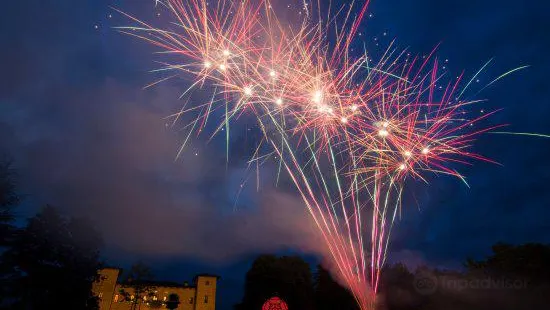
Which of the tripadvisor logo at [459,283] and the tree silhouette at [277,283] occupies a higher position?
the tree silhouette at [277,283]

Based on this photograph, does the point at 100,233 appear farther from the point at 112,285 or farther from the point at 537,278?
the point at 537,278

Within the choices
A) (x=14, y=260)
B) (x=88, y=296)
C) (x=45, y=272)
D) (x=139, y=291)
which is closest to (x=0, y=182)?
(x=14, y=260)

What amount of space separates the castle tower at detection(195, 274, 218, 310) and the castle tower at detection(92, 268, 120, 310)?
12.9 metres

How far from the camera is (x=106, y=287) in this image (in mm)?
53312

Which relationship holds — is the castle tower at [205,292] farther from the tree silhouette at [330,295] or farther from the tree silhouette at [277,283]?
the tree silhouette at [330,295]

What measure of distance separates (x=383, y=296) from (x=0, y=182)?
37.4 meters

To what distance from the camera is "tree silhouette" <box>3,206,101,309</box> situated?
2931 centimetres

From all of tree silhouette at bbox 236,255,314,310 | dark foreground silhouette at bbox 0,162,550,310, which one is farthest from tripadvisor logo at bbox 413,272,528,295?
tree silhouette at bbox 236,255,314,310

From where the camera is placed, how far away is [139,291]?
2083 inches

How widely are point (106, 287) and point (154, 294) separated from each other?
7123 mm

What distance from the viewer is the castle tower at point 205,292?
57844 mm

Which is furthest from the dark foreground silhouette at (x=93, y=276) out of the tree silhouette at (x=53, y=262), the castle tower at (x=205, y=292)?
the castle tower at (x=205, y=292)

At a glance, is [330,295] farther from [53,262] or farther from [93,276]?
[53,262]

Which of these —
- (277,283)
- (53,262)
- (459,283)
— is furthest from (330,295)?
(53,262)
